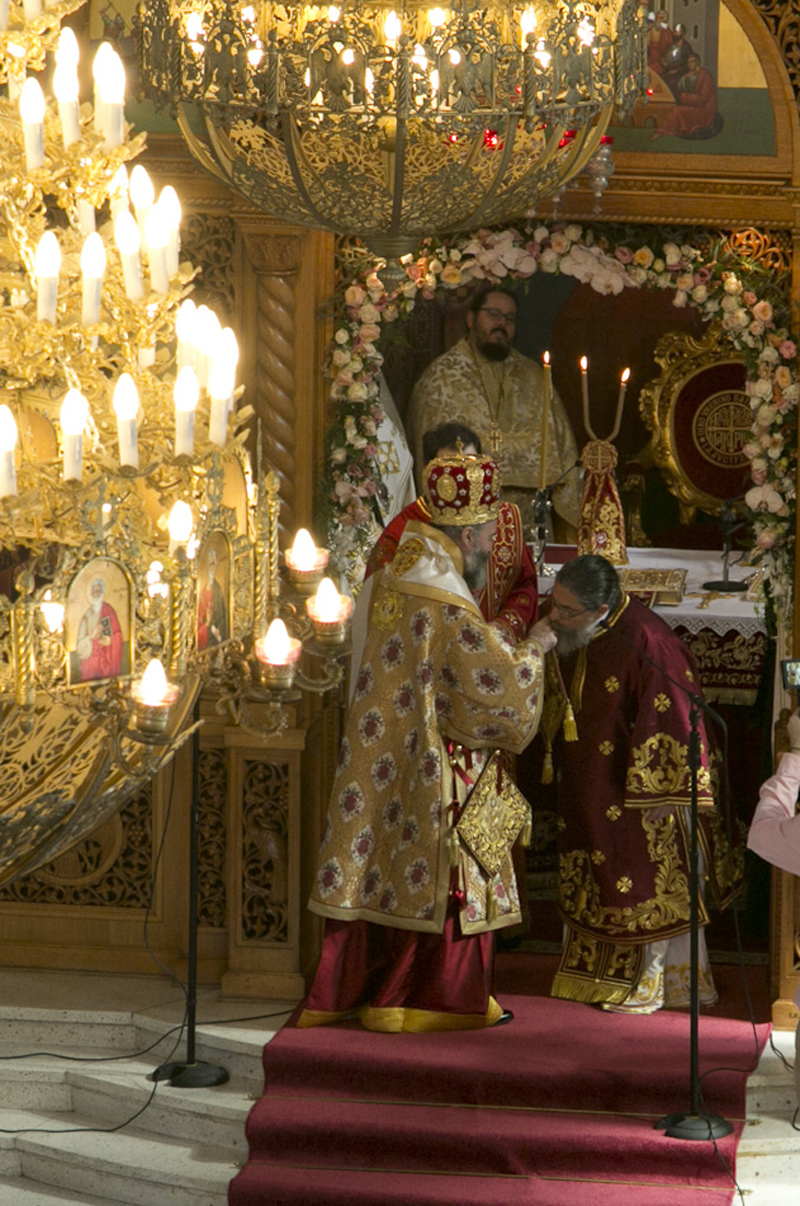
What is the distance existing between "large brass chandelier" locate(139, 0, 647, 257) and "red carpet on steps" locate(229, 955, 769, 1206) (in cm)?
360

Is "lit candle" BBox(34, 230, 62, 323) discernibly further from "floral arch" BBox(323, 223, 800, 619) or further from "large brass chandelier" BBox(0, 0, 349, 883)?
"floral arch" BBox(323, 223, 800, 619)

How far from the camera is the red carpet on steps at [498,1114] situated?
6.45 metres

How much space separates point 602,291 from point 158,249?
14.1 ft

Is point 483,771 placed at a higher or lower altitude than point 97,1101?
higher

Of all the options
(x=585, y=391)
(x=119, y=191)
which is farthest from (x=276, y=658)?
(x=585, y=391)

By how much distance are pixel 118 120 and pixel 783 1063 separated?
4.71m

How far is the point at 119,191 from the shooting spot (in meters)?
3.64

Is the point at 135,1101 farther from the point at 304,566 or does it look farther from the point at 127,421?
the point at 127,421

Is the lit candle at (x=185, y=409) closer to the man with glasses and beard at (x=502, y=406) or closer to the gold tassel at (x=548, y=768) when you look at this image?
the gold tassel at (x=548, y=768)

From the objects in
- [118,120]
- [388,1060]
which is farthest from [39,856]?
[388,1060]

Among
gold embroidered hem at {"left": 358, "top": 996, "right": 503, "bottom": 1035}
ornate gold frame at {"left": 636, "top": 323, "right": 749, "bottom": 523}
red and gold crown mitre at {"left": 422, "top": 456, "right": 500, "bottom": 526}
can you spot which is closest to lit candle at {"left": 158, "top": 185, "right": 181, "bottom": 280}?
red and gold crown mitre at {"left": 422, "top": 456, "right": 500, "bottom": 526}

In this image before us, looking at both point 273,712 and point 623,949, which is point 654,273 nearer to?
point 623,949

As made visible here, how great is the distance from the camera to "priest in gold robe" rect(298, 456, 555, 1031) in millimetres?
6949

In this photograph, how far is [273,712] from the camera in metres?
3.72
